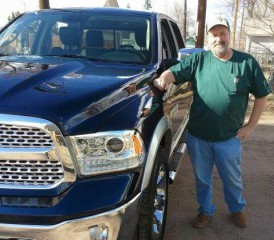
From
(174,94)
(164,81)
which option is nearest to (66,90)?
(164,81)

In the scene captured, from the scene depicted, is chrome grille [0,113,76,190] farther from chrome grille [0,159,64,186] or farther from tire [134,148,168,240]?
tire [134,148,168,240]

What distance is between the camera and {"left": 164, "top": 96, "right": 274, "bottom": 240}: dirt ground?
3535 mm

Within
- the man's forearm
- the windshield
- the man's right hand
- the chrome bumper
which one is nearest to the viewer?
the chrome bumper

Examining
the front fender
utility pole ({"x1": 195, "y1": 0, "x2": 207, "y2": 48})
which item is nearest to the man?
the front fender

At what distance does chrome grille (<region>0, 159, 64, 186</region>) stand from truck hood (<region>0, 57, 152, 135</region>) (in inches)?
8.3

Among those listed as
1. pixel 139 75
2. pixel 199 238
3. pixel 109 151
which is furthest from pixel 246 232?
pixel 109 151

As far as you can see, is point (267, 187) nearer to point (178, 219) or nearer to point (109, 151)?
point (178, 219)

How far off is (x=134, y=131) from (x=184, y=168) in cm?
311

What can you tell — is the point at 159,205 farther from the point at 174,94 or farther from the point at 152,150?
the point at 174,94

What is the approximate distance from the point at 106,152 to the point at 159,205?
3.42 ft

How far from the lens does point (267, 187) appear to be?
4684 mm

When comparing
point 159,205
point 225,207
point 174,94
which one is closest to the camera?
point 159,205

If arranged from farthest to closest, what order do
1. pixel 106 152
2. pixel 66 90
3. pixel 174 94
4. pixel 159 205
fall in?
pixel 174 94, pixel 159 205, pixel 66 90, pixel 106 152

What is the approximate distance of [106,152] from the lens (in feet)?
7.23
